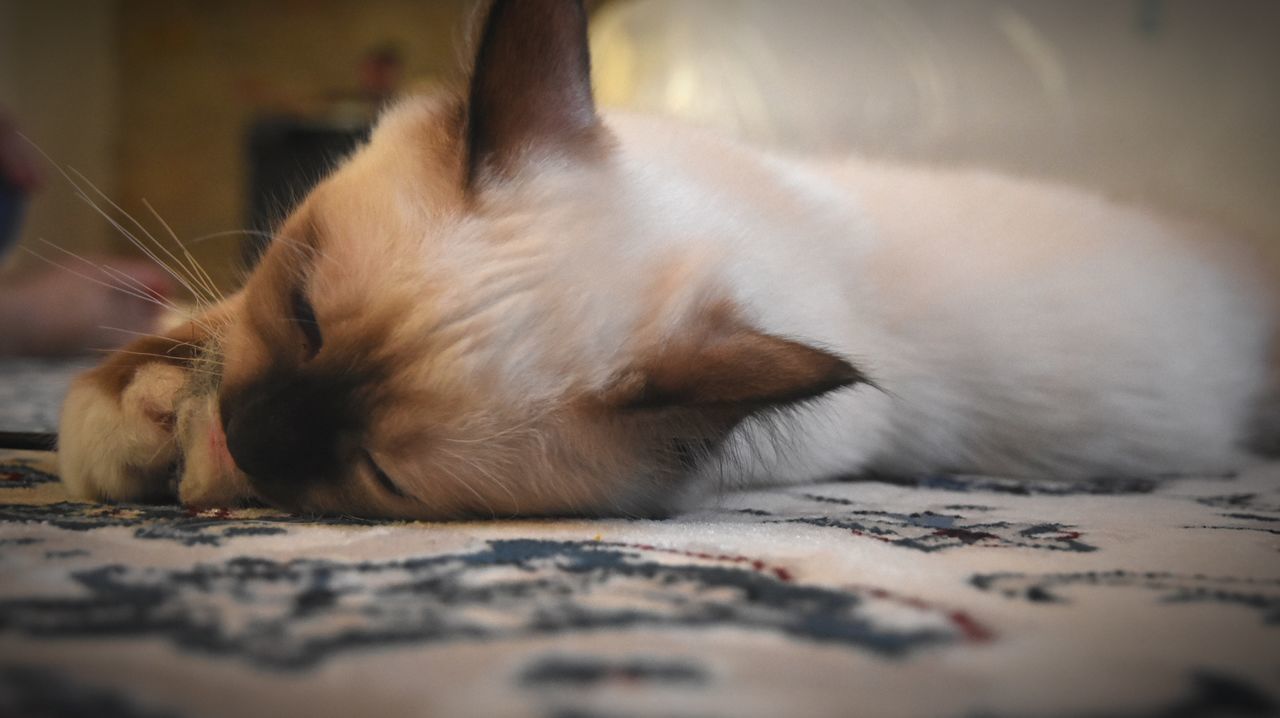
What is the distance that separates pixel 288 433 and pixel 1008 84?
5.93ft

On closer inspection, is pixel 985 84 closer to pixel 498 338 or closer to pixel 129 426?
pixel 498 338

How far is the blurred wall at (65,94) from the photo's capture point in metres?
4.61

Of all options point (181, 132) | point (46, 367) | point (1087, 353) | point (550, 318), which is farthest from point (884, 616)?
point (181, 132)

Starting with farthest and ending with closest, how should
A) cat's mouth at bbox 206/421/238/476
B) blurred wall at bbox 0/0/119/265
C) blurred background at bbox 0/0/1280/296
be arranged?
blurred wall at bbox 0/0/119/265 < blurred background at bbox 0/0/1280/296 < cat's mouth at bbox 206/421/238/476

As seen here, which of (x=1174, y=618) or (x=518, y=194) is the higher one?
(x=518, y=194)

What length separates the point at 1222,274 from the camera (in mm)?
1361

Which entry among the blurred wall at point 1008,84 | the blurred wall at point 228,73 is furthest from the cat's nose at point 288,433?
the blurred wall at point 228,73

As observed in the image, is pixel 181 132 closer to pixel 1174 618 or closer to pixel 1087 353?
pixel 1087 353

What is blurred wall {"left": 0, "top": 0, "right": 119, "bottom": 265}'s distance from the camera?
4609mm

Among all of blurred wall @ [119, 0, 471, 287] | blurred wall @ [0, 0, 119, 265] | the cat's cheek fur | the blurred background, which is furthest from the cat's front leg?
blurred wall @ [119, 0, 471, 287]

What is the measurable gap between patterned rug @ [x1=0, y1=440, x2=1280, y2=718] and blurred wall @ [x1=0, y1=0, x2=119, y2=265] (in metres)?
4.67

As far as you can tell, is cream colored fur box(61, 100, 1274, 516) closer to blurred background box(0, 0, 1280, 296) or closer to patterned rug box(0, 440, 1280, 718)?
patterned rug box(0, 440, 1280, 718)

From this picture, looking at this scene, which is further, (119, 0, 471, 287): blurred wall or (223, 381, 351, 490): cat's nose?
(119, 0, 471, 287): blurred wall

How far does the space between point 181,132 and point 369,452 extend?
510 centimetres
